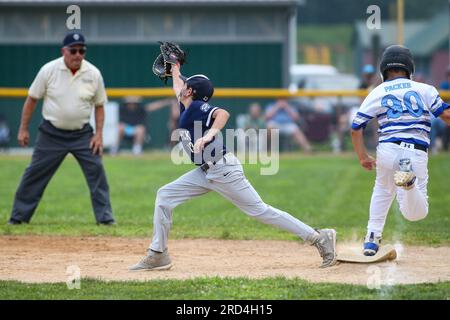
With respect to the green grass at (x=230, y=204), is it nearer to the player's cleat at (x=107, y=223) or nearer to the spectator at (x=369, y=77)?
the player's cleat at (x=107, y=223)

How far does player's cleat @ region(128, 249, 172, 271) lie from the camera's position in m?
8.38

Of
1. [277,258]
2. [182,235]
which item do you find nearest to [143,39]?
[182,235]

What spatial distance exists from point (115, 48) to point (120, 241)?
62.0 ft

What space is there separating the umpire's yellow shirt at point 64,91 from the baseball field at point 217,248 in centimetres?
130

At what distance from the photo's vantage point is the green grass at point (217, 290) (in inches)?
277

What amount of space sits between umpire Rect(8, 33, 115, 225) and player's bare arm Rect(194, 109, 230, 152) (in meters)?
3.59

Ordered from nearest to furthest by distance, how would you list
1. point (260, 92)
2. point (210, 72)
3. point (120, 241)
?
point (120, 241) < point (260, 92) < point (210, 72)

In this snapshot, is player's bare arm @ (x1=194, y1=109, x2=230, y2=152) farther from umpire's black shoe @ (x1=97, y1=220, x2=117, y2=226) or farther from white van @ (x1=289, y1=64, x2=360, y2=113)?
white van @ (x1=289, y1=64, x2=360, y2=113)

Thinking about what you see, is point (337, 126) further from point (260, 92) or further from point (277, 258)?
point (277, 258)

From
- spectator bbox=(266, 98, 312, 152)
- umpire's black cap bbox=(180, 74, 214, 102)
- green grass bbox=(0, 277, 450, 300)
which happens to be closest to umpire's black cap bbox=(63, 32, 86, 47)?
umpire's black cap bbox=(180, 74, 214, 102)

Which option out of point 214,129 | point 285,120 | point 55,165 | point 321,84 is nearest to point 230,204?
point 55,165
